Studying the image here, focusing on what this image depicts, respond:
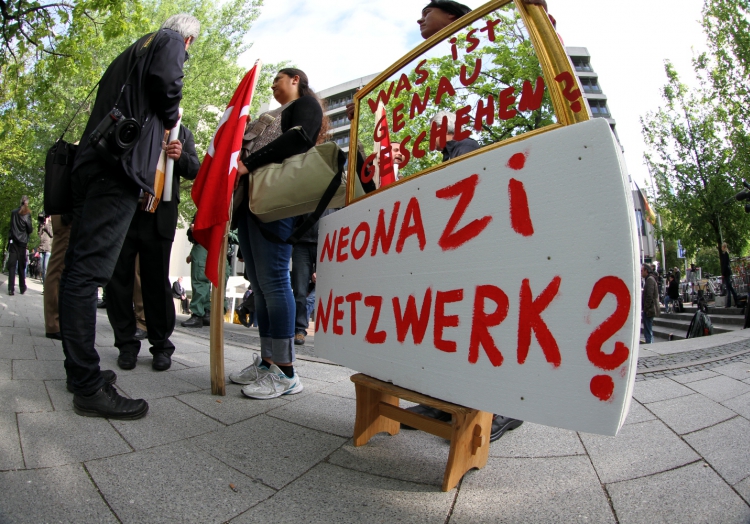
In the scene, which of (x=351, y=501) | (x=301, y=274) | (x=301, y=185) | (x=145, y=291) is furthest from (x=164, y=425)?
(x=301, y=274)

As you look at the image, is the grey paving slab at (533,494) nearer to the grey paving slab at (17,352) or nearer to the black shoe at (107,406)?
the black shoe at (107,406)

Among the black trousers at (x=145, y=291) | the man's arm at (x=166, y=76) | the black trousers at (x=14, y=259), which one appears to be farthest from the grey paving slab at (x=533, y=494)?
the black trousers at (x=14, y=259)

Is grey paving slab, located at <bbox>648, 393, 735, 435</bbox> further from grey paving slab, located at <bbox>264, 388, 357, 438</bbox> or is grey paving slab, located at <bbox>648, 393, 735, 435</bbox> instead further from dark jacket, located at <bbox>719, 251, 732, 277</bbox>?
dark jacket, located at <bbox>719, 251, 732, 277</bbox>

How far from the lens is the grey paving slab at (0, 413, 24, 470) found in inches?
54.6

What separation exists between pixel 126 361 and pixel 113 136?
1553 millimetres

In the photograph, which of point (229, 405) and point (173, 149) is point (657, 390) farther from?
point (173, 149)

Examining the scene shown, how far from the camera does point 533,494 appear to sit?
1.43 meters

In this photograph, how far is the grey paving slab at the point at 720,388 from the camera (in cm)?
273

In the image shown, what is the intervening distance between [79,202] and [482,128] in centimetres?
204

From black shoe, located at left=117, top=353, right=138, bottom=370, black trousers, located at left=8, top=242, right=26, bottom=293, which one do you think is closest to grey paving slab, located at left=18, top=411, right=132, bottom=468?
black shoe, located at left=117, top=353, right=138, bottom=370

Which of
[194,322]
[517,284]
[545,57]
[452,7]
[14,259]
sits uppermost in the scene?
[452,7]

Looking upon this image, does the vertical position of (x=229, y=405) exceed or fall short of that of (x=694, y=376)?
it exceeds it

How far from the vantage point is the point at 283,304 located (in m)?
2.38

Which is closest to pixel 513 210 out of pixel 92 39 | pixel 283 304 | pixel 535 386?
pixel 535 386
